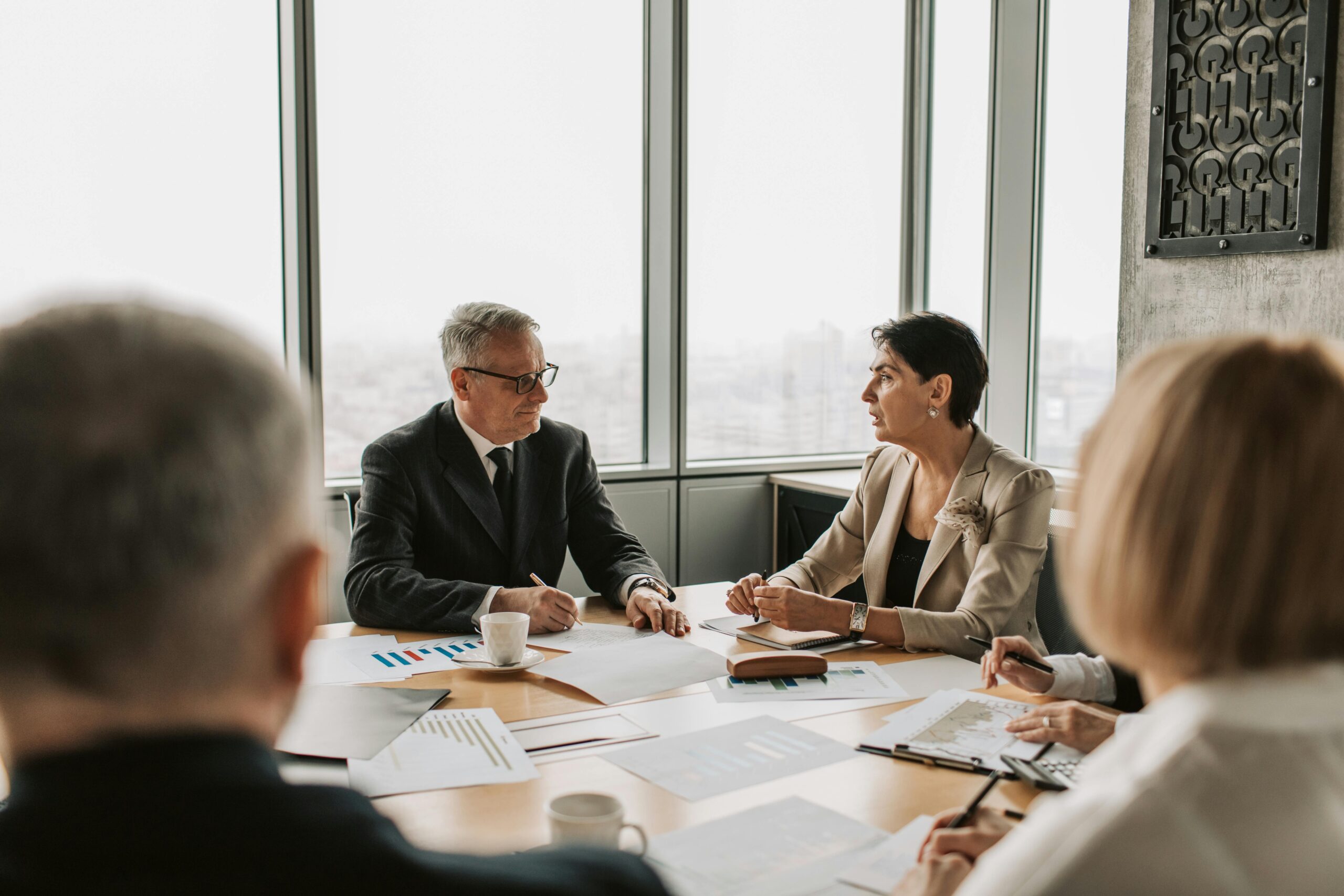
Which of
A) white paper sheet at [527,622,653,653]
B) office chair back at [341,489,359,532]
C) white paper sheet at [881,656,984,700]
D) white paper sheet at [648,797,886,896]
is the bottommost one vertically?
white paper sheet at [527,622,653,653]

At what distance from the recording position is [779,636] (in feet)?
7.09

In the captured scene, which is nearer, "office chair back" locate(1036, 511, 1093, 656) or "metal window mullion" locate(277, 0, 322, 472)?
"office chair back" locate(1036, 511, 1093, 656)

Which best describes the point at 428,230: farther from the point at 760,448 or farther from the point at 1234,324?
the point at 1234,324

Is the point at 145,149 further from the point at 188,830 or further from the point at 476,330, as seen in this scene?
the point at 188,830

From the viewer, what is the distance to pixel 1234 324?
10.4 ft

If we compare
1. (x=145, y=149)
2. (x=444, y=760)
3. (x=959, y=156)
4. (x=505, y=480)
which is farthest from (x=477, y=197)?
(x=444, y=760)

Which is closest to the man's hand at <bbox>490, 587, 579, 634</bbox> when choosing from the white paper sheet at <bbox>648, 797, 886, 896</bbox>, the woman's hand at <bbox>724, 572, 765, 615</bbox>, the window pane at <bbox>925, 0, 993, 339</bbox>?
the woman's hand at <bbox>724, 572, 765, 615</bbox>

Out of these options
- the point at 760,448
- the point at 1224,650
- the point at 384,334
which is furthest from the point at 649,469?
the point at 1224,650

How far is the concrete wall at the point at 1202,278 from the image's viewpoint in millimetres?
2908

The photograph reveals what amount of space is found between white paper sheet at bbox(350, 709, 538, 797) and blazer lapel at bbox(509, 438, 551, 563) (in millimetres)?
1046

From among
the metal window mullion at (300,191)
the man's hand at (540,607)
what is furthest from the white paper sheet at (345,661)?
the metal window mullion at (300,191)

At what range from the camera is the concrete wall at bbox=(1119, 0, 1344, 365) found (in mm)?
2908

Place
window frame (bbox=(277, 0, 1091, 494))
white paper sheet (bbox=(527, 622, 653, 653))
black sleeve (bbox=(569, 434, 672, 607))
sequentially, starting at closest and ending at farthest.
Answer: white paper sheet (bbox=(527, 622, 653, 653)) → black sleeve (bbox=(569, 434, 672, 607)) → window frame (bbox=(277, 0, 1091, 494))

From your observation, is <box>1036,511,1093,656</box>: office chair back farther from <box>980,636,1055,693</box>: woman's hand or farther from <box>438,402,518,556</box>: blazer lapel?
<box>438,402,518,556</box>: blazer lapel
